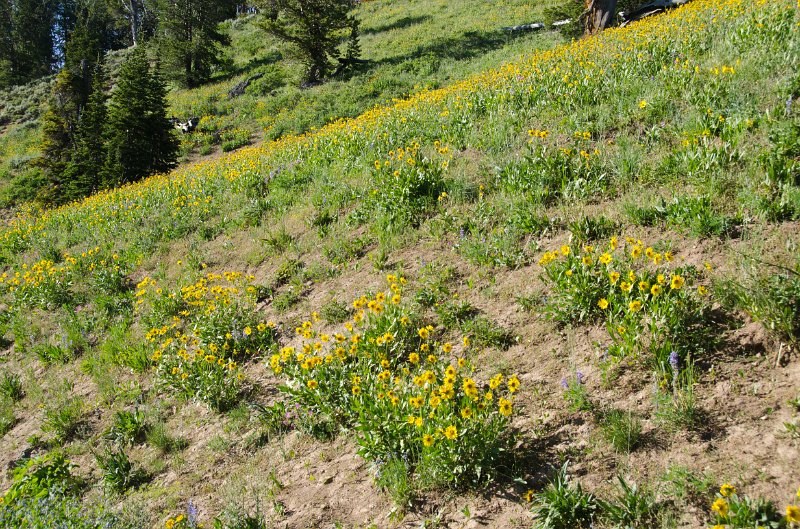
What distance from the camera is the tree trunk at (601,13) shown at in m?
16.3

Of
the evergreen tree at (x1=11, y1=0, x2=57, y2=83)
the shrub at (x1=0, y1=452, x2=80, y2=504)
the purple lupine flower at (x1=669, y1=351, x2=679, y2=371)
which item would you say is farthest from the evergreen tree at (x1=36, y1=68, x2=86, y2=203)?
Answer: the evergreen tree at (x1=11, y1=0, x2=57, y2=83)

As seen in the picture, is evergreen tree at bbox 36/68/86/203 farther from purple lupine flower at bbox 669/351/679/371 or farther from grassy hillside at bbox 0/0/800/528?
purple lupine flower at bbox 669/351/679/371

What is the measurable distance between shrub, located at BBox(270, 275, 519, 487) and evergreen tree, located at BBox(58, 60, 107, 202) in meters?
20.5

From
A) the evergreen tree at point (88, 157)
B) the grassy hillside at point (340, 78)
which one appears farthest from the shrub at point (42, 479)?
the evergreen tree at point (88, 157)

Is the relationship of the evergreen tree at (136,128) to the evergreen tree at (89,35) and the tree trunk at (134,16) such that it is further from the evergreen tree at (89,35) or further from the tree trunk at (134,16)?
the tree trunk at (134,16)

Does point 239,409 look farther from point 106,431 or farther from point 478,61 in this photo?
point 478,61

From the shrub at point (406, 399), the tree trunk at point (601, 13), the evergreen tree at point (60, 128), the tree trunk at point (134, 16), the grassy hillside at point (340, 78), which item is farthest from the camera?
the tree trunk at point (134, 16)

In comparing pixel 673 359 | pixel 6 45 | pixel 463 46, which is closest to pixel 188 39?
pixel 463 46

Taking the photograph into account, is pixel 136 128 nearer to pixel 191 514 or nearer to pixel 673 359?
pixel 191 514

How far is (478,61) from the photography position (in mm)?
20953

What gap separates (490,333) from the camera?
188 inches

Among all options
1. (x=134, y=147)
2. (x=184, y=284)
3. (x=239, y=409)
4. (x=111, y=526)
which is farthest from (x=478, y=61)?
(x=111, y=526)

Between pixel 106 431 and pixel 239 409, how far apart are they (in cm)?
178

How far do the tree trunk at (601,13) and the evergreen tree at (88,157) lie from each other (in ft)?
64.1
